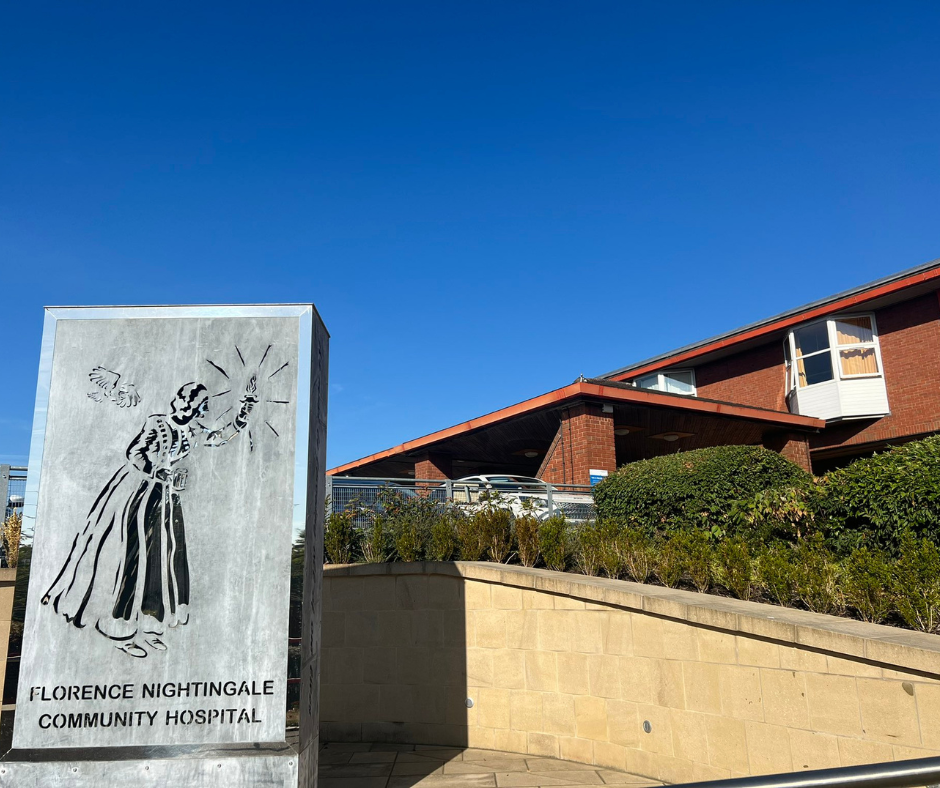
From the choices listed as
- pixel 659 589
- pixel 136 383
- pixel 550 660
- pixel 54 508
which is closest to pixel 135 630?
pixel 54 508

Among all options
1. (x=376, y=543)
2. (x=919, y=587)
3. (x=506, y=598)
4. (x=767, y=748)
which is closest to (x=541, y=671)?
(x=506, y=598)

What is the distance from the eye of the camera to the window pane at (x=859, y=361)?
63.2 feet

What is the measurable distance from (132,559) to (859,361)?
764 inches

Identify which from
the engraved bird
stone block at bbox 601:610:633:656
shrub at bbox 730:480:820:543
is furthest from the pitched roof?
the engraved bird

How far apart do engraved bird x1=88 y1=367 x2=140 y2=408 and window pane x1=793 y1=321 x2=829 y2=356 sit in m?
19.2

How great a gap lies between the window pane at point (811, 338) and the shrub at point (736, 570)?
1533 centimetres

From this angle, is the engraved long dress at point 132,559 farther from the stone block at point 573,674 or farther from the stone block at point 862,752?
the stone block at point 862,752

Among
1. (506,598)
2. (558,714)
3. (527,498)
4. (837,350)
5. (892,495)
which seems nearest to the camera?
(892,495)

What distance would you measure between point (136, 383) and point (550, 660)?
4.67 m

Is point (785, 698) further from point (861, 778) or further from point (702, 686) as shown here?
point (861, 778)

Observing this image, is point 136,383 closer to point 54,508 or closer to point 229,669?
point 54,508

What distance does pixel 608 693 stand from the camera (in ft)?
22.0

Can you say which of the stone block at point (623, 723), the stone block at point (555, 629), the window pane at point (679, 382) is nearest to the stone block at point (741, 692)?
the stone block at point (623, 723)

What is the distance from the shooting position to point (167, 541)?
16.4 ft
